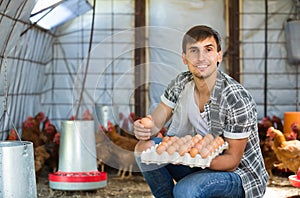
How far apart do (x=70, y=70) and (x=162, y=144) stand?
363cm

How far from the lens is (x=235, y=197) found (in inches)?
92.7

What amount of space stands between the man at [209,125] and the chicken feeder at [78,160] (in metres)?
1.57

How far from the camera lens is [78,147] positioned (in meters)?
4.07

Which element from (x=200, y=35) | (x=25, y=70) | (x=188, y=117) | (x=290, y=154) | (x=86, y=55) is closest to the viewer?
(x=200, y=35)

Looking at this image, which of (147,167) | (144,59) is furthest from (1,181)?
(144,59)

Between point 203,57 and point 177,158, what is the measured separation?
0.46 meters

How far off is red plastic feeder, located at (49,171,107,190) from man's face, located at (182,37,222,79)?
1930mm

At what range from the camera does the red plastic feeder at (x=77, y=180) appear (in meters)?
4.02

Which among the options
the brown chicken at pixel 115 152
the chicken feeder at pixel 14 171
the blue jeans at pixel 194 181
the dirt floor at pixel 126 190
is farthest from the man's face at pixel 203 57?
the dirt floor at pixel 126 190

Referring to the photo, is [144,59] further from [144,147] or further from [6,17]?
[144,147]

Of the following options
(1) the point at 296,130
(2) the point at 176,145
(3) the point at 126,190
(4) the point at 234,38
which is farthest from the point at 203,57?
(4) the point at 234,38

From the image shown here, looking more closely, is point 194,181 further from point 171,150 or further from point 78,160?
point 78,160

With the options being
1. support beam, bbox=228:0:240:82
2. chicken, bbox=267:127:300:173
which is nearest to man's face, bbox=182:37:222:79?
chicken, bbox=267:127:300:173

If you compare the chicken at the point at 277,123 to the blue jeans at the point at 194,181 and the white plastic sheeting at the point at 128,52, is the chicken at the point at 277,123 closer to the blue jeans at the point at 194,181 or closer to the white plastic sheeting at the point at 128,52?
the white plastic sheeting at the point at 128,52
